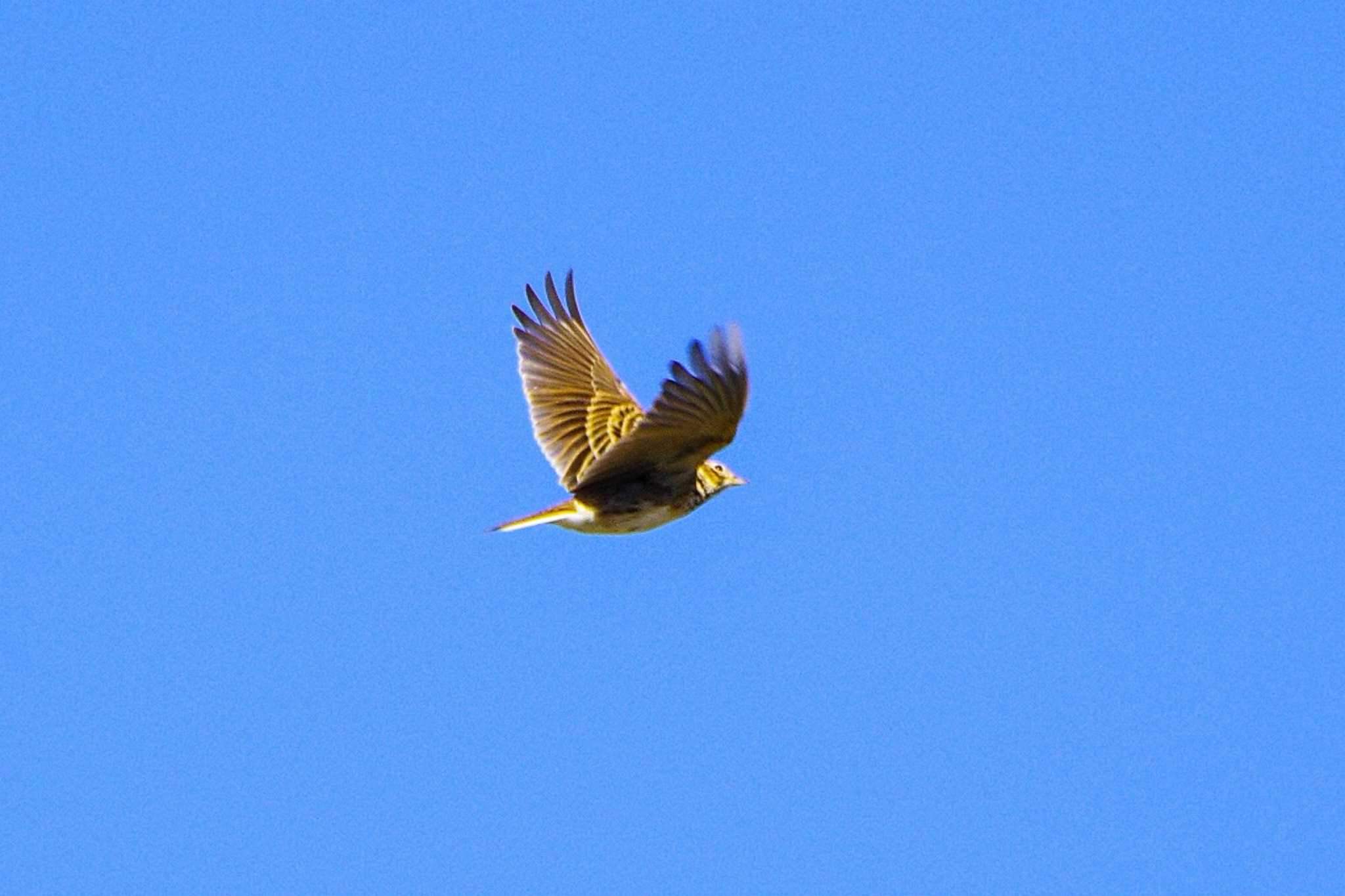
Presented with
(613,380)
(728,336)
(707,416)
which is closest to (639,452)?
(707,416)

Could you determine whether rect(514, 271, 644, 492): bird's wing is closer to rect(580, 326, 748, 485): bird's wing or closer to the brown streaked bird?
the brown streaked bird

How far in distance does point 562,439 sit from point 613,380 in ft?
2.88

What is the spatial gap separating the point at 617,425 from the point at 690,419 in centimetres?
292

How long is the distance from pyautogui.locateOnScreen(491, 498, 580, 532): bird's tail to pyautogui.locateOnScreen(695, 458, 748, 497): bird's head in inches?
35.0

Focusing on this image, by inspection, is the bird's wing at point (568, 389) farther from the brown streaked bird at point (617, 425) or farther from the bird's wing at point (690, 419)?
the bird's wing at point (690, 419)

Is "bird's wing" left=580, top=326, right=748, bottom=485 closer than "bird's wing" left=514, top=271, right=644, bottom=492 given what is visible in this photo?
Yes

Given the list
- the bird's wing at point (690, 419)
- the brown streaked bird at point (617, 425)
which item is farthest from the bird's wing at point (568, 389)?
the bird's wing at point (690, 419)

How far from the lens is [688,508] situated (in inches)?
538

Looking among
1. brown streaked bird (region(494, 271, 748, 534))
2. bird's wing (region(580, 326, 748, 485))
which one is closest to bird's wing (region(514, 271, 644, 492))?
brown streaked bird (region(494, 271, 748, 534))

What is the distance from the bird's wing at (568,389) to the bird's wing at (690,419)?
3.79 ft

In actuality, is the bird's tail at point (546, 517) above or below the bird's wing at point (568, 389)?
below

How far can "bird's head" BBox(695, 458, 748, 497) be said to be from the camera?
13.7 meters

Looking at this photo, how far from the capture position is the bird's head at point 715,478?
13.7 m

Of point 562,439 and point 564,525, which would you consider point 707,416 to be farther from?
point 562,439
